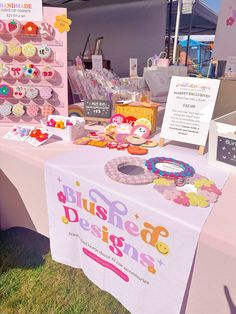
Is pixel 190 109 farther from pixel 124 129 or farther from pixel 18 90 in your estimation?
pixel 18 90

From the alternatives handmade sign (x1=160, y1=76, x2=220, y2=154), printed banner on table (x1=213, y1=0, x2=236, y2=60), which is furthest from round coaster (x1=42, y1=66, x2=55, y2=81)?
printed banner on table (x1=213, y1=0, x2=236, y2=60)

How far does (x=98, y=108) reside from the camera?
138cm

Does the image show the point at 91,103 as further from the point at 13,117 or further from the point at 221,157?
the point at 221,157

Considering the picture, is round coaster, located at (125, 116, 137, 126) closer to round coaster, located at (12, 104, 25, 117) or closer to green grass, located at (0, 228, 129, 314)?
round coaster, located at (12, 104, 25, 117)

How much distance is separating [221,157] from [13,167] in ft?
2.74

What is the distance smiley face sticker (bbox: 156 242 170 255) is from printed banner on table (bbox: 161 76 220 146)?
1.51ft

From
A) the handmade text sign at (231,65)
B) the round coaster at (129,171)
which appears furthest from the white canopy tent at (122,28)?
the round coaster at (129,171)

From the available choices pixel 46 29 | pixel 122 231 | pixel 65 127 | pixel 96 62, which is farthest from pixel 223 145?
pixel 96 62

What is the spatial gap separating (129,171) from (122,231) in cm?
26

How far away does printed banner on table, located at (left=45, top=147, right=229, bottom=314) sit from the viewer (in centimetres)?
67

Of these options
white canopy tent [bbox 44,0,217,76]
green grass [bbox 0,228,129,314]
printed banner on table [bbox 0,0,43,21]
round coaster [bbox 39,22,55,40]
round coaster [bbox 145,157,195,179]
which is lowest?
green grass [bbox 0,228,129,314]

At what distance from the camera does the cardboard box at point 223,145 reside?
2.79ft

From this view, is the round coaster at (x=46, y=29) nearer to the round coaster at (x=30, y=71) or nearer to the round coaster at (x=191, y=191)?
the round coaster at (x=30, y=71)

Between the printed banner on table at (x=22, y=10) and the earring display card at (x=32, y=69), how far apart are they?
0.02 m
